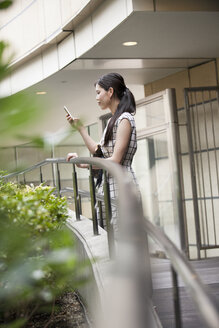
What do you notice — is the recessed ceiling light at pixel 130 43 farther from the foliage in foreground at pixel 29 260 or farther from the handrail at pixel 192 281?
the foliage in foreground at pixel 29 260

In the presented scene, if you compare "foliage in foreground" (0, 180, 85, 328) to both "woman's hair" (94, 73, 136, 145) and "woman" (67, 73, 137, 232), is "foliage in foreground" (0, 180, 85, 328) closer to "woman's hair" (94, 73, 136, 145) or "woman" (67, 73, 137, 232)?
"woman" (67, 73, 137, 232)

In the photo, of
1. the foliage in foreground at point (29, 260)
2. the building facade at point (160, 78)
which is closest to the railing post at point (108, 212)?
the foliage in foreground at point (29, 260)

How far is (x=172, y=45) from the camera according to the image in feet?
22.5

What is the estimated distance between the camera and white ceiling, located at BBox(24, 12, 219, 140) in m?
5.88

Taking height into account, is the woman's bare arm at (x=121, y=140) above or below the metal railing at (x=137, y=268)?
above

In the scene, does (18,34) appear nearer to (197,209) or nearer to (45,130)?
(197,209)

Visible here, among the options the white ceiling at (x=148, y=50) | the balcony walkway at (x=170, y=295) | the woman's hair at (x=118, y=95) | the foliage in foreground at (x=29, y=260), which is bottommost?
the balcony walkway at (x=170, y=295)

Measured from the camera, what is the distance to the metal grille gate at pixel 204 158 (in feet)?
25.1

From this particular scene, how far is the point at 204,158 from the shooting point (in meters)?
7.89

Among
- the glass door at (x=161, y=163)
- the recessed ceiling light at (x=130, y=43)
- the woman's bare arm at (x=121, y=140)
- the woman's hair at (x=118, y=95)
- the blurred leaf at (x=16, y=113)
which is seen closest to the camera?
the blurred leaf at (x=16, y=113)

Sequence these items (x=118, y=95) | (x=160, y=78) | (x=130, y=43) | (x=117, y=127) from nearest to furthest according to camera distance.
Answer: (x=117, y=127)
(x=118, y=95)
(x=130, y=43)
(x=160, y=78)

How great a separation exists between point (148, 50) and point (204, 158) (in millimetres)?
1861

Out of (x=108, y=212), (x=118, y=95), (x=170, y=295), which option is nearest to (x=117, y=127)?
(x=118, y=95)

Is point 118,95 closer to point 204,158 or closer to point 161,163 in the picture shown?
point 204,158
